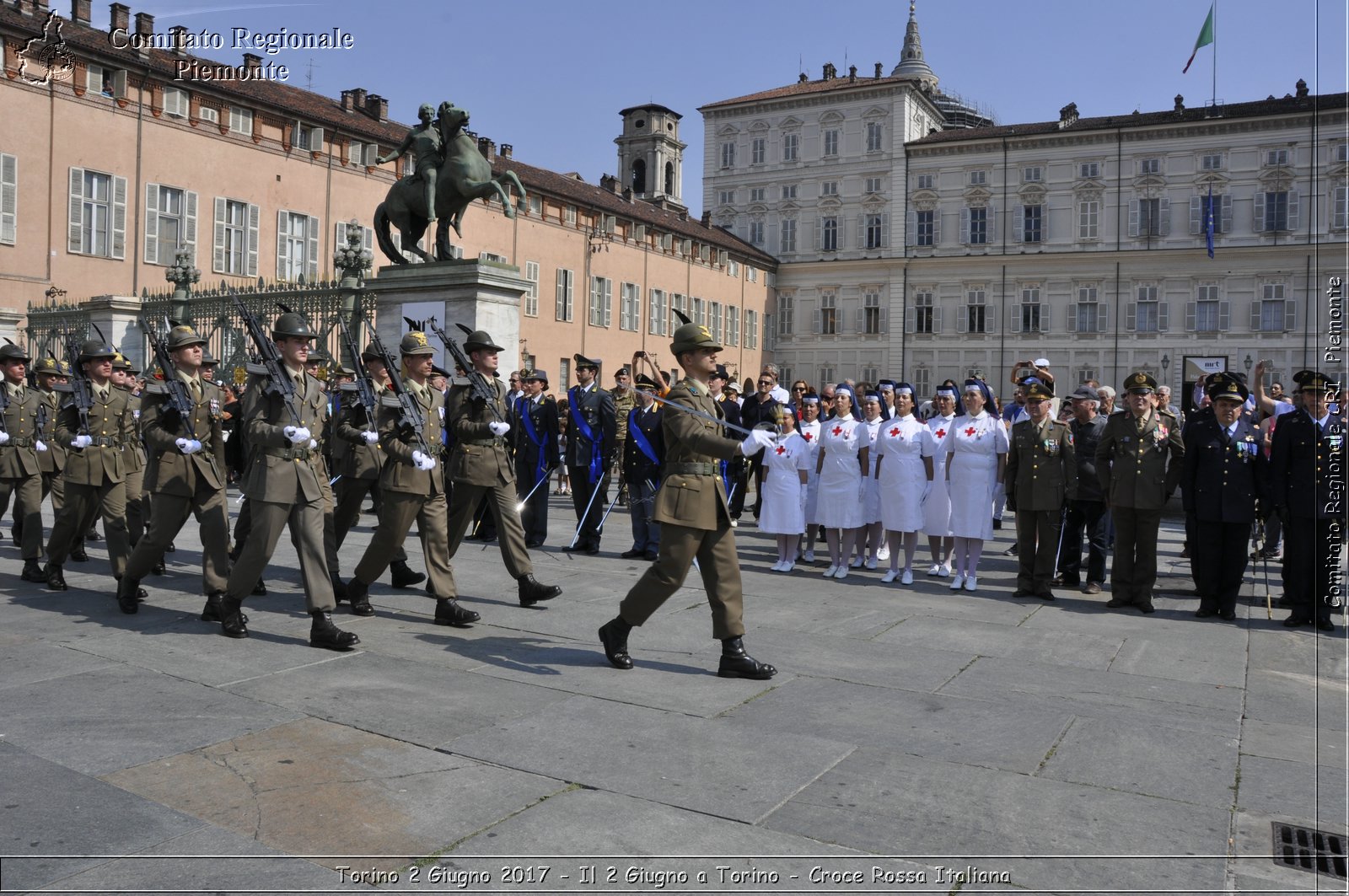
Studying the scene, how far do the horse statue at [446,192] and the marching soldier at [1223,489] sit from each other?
9034mm

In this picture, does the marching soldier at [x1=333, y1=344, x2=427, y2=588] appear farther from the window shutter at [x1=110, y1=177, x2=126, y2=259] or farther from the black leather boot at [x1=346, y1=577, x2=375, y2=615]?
the window shutter at [x1=110, y1=177, x2=126, y2=259]

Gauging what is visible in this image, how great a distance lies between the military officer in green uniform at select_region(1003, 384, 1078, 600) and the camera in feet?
31.2

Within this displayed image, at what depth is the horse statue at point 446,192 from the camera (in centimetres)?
1452

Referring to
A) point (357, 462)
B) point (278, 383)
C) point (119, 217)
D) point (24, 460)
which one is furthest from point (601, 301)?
point (278, 383)

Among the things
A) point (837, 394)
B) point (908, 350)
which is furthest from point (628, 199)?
point (837, 394)

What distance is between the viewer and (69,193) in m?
27.2

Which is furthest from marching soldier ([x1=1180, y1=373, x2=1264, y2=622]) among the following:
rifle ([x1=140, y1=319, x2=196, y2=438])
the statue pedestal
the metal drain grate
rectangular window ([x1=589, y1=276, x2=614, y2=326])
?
rectangular window ([x1=589, y1=276, x2=614, y2=326])

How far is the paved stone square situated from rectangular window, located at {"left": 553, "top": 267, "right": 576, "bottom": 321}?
116ft

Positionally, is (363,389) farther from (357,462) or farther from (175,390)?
(175,390)

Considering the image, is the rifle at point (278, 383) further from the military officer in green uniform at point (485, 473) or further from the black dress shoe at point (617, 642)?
the black dress shoe at point (617, 642)

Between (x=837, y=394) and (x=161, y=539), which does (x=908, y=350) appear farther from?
(x=161, y=539)

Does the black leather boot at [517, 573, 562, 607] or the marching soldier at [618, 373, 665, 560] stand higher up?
the marching soldier at [618, 373, 665, 560]

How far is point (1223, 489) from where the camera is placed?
895 cm

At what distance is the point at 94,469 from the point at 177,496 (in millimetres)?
1564
